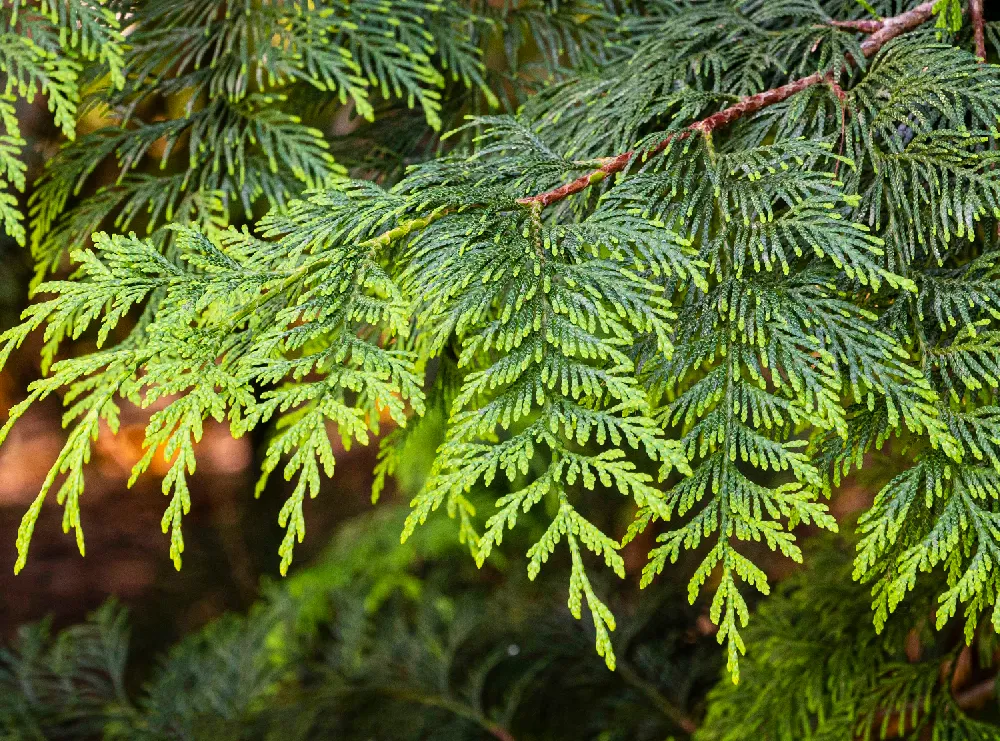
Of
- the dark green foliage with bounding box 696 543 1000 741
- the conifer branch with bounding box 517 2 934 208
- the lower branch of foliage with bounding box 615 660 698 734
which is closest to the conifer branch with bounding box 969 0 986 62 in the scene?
the conifer branch with bounding box 517 2 934 208

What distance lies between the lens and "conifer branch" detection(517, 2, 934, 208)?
3.47ft

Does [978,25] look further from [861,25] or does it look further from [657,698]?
[657,698]

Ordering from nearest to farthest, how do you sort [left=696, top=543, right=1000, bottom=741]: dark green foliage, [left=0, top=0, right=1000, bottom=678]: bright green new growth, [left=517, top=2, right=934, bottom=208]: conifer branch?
[left=0, top=0, right=1000, bottom=678]: bright green new growth < [left=517, top=2, right=934, bottom=208]: conifer branch < [left=696, top=543, right=1000, bottom=741]: dark green foliage

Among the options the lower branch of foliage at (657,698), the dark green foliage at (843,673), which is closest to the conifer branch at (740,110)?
the dark green foliage at (843,673)

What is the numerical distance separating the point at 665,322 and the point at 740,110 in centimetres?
33

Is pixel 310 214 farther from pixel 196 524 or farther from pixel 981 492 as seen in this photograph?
pixel 196 524

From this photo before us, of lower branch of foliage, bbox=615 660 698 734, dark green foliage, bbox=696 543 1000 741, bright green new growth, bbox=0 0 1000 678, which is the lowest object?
lower branch of foliage, bbox=615 660 698 734

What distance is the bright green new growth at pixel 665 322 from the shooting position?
2.97ft

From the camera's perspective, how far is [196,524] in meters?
4.71

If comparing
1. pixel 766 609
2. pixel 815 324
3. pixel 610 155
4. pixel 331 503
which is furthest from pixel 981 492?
pixel 331 503

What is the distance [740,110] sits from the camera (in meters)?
1.10

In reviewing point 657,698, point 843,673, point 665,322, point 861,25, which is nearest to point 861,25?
point 861,25

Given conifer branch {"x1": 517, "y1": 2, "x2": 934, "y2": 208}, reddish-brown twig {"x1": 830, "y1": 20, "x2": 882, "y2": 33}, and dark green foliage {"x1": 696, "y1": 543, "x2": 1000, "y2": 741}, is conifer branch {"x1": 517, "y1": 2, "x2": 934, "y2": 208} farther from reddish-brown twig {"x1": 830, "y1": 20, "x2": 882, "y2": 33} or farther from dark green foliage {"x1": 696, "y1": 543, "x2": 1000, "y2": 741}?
dark green foliage {"x1": 696, "y1": 543, "x2": 1000, "y2": 741}

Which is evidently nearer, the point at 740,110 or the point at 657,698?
the point at 740,110
